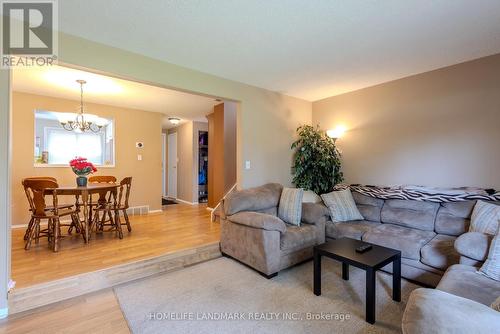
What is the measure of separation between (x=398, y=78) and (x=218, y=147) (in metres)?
3.37

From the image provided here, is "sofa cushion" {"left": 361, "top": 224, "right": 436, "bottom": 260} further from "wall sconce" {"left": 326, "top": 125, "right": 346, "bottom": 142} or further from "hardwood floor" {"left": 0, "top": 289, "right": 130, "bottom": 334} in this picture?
"hardwood floor" {"left": 0, "top": 289, "right": 130, "bottom": 334}

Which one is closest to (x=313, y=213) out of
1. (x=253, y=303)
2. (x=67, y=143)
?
(x=253, y=303)

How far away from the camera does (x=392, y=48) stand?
253 centimetres

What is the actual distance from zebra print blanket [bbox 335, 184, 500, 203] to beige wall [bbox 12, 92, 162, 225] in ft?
14.3

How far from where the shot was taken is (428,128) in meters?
3.23

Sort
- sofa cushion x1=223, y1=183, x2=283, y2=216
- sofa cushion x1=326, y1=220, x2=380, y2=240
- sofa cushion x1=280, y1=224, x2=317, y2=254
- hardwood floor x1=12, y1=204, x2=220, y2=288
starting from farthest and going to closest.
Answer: sofa cushion x1=223, y1=183, x2=283, y2=216 < sofa cushion x1=326, y1=220, x2=380, y2=240 < sofa cushion x1=280, y1=224, x2=317, y2=254 < hardwood floor x1=12, y1=204, x2=220, y2=288

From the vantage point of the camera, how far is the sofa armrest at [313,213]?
126 inches

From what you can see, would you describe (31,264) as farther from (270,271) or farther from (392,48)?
(392,48)

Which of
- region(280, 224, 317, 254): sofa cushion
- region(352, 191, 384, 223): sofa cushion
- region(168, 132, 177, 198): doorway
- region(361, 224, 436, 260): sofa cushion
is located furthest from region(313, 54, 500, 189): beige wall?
region(168, 132, 177, 198): doorway

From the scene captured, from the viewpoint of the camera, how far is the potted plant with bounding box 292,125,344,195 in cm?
399

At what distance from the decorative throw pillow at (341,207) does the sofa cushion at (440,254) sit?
102cm

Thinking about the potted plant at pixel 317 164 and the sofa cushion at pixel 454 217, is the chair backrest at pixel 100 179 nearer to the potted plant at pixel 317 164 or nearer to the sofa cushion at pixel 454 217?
the potted plant at pixel 317 164

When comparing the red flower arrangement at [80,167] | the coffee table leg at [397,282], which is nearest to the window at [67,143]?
the red flower arrangement at [80,167]

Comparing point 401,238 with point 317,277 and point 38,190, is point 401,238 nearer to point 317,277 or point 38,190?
point 317,277
